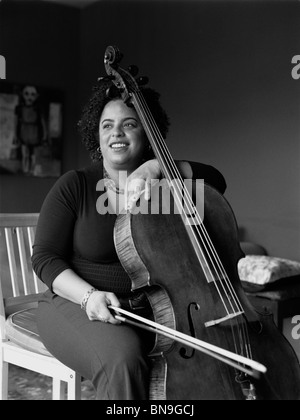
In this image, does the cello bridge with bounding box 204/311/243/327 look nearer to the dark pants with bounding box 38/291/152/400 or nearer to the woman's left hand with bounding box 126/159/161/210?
the dark pants with bounding box 38/291/152/400

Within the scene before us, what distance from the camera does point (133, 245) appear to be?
1.08m

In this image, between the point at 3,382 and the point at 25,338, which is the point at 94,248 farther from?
the point at 3,382

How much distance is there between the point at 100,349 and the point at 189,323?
8.0 inches

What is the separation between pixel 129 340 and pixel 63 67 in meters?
4.39

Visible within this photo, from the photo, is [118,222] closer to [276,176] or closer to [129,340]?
[129,340]

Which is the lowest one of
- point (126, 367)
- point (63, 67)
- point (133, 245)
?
point (126, 367)

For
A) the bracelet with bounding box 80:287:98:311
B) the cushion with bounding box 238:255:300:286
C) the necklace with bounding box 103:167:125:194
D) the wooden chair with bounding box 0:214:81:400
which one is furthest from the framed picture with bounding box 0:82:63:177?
the bracelet with bounding box 80:287:98:311

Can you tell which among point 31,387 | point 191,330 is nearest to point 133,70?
point 191,330

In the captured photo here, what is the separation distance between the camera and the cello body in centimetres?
97

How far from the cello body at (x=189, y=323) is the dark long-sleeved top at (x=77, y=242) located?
0.70 ft

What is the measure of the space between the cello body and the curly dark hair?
1.29 feet

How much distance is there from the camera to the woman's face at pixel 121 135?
1354 mm

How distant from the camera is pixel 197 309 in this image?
1.06 meters

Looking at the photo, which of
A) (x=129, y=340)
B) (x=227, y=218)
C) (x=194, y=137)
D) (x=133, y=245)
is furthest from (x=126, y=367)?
(x=194, y=137)
